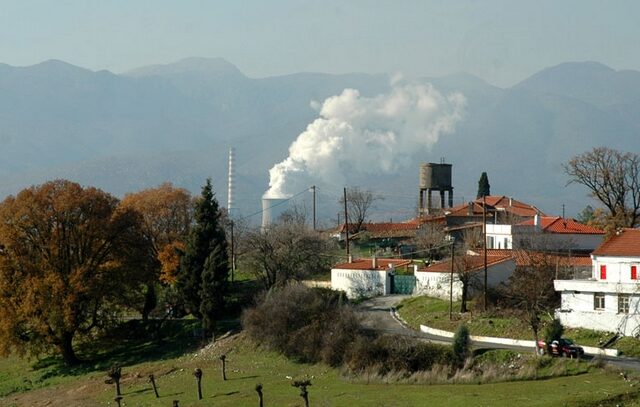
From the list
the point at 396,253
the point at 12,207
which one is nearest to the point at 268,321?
the point at 12,207

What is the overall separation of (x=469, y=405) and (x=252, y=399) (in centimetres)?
899

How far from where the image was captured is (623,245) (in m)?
47.0

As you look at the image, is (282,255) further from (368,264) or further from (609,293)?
(609,293)

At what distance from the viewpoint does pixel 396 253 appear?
77250 mm

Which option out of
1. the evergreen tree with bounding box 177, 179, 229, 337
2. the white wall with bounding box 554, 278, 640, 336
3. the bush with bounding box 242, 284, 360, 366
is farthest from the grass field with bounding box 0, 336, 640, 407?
the white wall with bounding box 554, 278, 640, 336

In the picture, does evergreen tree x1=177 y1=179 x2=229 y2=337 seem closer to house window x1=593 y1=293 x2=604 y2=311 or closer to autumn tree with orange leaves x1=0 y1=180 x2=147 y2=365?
autumn tree with orange leaves x1=0 y1=180 x2=147 y2=365

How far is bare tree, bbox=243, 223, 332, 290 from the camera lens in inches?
2494

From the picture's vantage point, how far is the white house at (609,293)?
1719 inches

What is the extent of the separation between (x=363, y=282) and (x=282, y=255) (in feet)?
17.5

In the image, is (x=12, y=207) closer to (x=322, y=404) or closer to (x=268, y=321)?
(x=268, y=321)

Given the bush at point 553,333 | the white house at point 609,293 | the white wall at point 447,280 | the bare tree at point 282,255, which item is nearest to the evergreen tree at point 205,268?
the bare tree at point 282,255

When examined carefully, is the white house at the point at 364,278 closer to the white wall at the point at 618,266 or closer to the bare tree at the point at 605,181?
the bare tree at the point at 605,181

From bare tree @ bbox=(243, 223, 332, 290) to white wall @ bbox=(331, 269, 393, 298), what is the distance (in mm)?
2653

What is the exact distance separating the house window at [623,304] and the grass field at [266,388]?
8.74 metres
